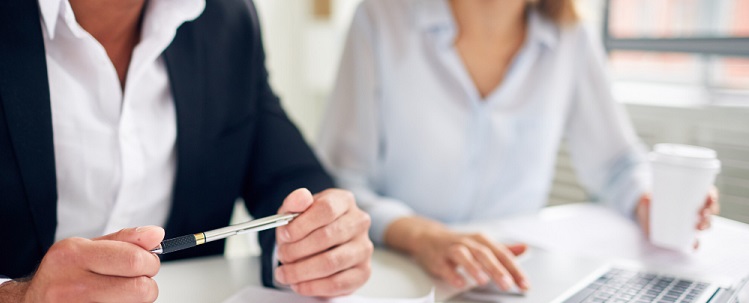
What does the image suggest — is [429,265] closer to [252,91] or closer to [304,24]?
[252,91]

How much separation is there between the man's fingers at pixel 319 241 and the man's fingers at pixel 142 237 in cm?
19

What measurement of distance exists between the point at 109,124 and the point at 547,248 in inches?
28.1

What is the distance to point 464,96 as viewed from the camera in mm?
1352

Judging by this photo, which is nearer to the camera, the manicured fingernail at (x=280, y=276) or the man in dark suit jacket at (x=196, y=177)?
the man in dark suit jacket at (x=196, y=177)

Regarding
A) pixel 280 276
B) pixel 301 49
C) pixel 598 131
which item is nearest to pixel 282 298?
pixel 280 276

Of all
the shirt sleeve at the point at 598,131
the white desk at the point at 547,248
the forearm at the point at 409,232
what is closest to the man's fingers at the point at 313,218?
the white desk at the point at 547,248

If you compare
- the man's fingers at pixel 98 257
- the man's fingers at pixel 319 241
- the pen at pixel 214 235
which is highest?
the man's fingers at pixel 98 257

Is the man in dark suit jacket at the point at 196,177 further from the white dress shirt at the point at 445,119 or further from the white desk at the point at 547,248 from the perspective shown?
the white dress shirt at the point at 445,119

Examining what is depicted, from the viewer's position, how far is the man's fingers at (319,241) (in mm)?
758

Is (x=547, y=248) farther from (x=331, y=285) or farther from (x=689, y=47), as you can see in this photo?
(x=689, y=47)

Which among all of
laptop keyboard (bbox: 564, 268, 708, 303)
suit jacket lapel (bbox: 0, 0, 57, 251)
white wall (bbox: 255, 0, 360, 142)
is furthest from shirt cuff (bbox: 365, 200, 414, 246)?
white wall (bbox: 255, 0, 360, 142)

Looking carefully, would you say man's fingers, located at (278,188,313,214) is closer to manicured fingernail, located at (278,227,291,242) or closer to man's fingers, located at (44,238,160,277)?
manicured fingernail, located at (278,227,291,242)

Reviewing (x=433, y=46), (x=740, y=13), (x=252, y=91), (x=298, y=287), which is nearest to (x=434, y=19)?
(x=433, y=46)

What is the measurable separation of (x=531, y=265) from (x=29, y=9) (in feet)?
2.59
